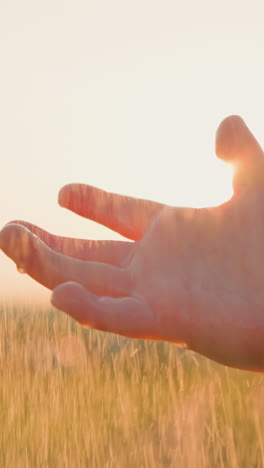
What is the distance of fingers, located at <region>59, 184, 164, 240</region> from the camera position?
190 cm

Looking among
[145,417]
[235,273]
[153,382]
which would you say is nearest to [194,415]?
[145,417]

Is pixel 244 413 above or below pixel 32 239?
below

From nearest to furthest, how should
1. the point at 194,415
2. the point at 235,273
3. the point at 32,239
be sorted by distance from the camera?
the point at 32,239 < the point at 235,273 < the point at 194,415

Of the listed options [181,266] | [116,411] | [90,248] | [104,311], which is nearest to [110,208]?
[90,248]

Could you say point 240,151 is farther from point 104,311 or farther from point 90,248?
point 104,311

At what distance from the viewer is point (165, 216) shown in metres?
1.84

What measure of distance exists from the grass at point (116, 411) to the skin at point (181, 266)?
0.60 metres

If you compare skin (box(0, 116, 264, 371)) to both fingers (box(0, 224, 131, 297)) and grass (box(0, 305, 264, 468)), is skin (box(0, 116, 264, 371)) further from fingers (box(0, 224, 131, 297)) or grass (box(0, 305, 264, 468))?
grass (box(0, 305, 264, 468))

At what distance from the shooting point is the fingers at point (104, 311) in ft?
4.47

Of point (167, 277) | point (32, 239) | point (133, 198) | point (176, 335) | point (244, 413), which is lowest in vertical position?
point (244, 413)

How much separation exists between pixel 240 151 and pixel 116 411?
1295 millimetres

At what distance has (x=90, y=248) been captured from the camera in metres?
1.90

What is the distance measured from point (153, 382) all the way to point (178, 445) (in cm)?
81

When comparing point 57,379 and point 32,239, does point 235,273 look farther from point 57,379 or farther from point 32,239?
point 57,379
